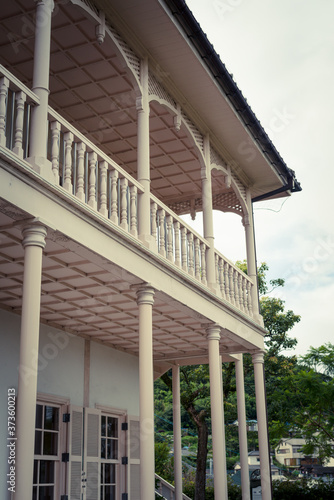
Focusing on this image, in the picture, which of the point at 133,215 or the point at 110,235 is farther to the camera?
the point at 133,215

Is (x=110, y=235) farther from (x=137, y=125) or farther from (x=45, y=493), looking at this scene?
(x=45, y=493)

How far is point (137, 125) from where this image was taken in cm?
902

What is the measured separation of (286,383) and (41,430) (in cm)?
1177

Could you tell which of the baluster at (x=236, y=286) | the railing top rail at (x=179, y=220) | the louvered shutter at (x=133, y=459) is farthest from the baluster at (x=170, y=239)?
the louvered shutter at (x=133, y=459)

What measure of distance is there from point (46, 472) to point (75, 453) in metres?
0.67

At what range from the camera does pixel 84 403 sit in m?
11.0

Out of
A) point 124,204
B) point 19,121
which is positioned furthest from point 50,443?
point 19,121

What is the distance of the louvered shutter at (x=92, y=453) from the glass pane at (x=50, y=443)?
748mm

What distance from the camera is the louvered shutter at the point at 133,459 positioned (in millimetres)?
11961

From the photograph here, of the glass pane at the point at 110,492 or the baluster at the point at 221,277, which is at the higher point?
the baluster at the point at 221,277

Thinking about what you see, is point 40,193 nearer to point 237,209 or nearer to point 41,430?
point 41,430

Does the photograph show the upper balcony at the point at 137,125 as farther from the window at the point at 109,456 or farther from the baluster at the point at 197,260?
the window at the point at 109,456

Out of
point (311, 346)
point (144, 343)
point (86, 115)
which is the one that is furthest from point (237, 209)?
point (311, 346)

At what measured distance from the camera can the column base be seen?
19.7ft
